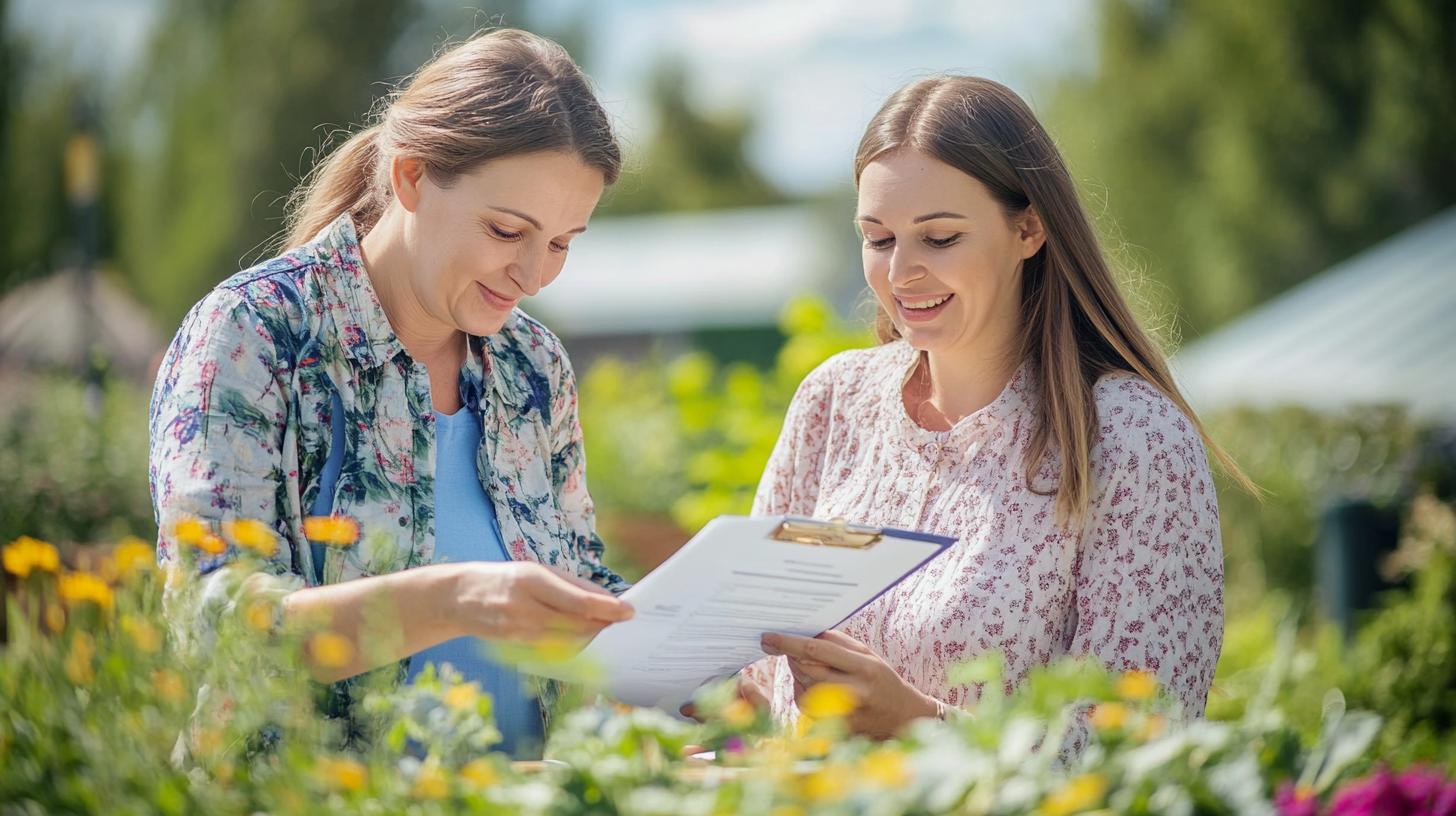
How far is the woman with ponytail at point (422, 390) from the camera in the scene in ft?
6.03

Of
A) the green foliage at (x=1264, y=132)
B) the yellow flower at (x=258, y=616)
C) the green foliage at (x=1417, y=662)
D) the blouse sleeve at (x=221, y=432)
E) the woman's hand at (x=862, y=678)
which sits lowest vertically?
the green foliage at (x=1417, y=662)

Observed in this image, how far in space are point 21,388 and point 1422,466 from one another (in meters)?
8.39

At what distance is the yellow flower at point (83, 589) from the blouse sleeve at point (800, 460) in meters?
1.55

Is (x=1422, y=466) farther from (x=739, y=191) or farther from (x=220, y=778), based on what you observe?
(x=739, y=191)

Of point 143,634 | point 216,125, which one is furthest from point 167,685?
point 216,125

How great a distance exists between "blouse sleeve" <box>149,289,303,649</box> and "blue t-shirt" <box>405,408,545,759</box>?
289mm

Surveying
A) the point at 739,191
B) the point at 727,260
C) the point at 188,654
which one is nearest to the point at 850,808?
the point at 188,654

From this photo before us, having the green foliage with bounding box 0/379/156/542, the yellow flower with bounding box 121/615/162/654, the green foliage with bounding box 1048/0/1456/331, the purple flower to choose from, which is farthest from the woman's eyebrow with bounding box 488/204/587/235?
the green foliage with bounding box 1048/0/1456/331

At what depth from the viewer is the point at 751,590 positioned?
195 cm

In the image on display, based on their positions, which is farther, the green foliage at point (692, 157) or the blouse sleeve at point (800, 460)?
the green foliage at point (692, 157)

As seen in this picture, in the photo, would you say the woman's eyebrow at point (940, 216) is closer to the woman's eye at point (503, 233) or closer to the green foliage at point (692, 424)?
the woman's eye at point (503, 233)

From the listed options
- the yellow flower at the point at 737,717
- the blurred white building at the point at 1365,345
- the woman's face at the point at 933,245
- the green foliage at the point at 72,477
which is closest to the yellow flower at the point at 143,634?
the yellow flower at the point at 737,717

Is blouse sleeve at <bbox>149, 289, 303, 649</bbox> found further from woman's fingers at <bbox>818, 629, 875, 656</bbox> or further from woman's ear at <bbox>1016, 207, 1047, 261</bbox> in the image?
woman's ear at <bbox>1016, 207, 1047, 261</bbox>

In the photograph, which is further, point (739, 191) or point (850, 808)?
point (739, 191)
